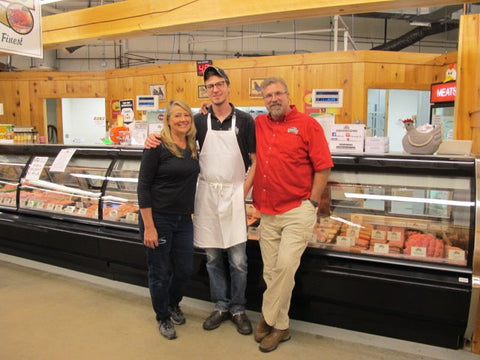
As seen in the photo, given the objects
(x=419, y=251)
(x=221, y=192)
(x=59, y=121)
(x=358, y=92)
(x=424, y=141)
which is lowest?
(x=419, y=251)

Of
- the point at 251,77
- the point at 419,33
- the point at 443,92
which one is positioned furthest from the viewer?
the point at 419,33

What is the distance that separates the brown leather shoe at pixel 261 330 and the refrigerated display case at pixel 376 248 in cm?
29

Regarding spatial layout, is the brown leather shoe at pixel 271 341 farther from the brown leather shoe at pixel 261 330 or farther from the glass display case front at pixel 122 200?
the glass display case front at pixel 122 200

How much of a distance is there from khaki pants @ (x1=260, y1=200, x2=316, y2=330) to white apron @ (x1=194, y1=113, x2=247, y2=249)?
0.91 ft

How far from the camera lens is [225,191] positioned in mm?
2682

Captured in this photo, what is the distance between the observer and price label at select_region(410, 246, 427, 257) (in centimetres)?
250

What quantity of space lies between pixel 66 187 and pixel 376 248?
3065 millimetres

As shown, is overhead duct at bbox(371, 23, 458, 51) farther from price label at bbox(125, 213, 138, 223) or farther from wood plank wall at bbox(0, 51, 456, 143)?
price label at bbox(125, 213, 138, 223)

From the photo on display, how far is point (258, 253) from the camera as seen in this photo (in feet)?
9.29

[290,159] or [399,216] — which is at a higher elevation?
[290,159]

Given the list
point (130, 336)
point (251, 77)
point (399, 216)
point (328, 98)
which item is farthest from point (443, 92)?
point (130, 336)

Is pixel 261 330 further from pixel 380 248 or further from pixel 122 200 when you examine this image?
pixel 122 200

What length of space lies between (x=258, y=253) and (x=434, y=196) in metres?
1.25

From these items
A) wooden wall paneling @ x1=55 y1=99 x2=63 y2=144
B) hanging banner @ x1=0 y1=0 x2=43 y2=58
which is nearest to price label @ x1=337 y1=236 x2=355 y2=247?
hanging banner @ x1=0 y1=0 x2=43 y2=58
